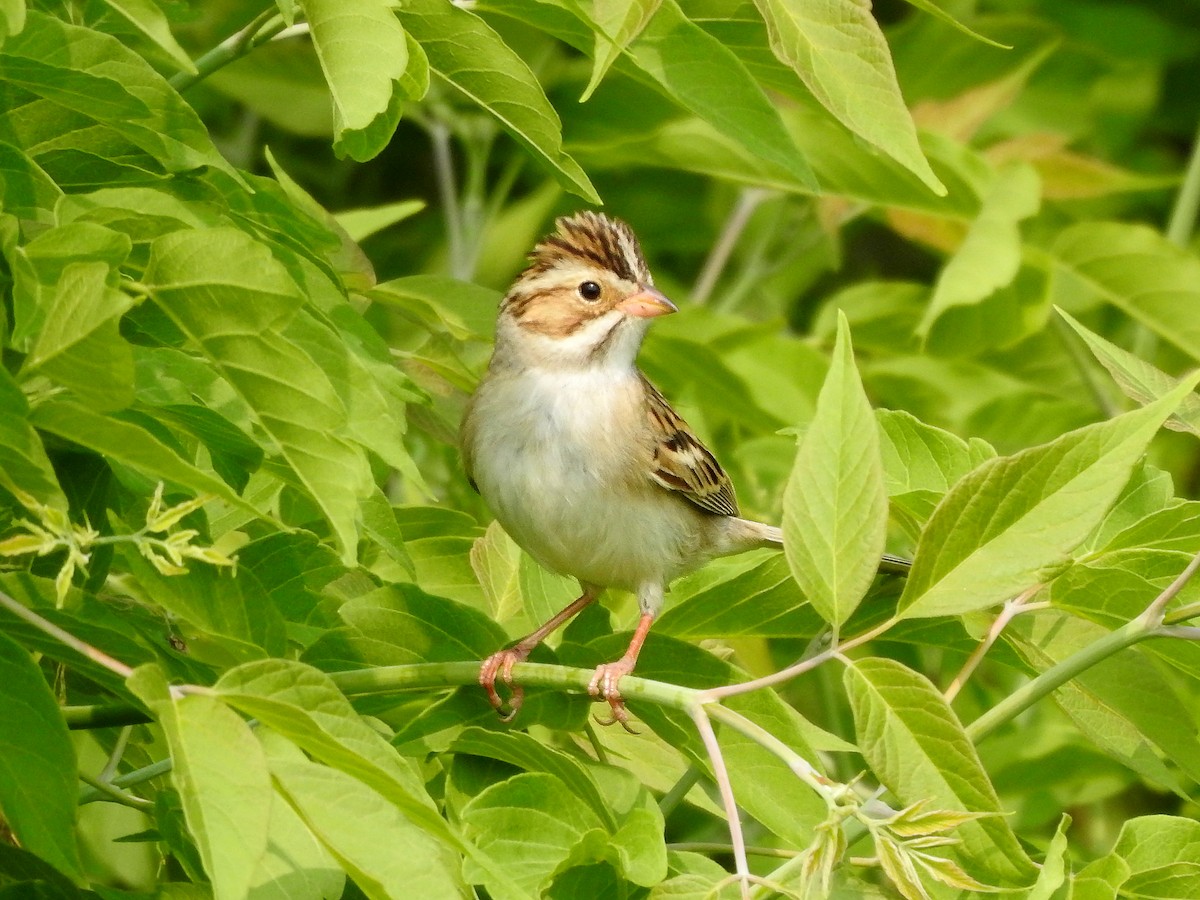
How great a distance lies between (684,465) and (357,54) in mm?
1753

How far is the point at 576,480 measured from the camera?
3.35 meters

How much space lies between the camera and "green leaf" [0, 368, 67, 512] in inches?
60.7

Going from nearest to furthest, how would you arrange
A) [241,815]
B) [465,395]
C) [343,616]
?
1. [241,815]
2. [343,616]
3. [465,395]

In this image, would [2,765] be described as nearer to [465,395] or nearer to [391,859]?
[391,859]

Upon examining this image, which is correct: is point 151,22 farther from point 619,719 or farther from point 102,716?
point 619,719

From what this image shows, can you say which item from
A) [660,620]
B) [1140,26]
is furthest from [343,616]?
[1140,26]

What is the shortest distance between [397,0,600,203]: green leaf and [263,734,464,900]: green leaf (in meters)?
0.84

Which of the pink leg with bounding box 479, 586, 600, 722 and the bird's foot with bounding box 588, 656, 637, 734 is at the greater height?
the bird's foot with bounding box 588, 656, 637, 734

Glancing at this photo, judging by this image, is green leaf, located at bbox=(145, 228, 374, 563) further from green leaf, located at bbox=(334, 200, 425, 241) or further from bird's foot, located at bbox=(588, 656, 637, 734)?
green leaf, located at bbox=(334, 200, 425, 241)

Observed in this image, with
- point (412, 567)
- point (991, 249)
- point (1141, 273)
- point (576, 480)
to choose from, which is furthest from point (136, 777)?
point (1141, 273)

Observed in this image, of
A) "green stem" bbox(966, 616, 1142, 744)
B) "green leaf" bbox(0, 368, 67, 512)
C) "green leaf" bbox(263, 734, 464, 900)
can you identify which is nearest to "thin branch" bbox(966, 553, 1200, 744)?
"green stem" bbox(966, 616, 1142, 744)

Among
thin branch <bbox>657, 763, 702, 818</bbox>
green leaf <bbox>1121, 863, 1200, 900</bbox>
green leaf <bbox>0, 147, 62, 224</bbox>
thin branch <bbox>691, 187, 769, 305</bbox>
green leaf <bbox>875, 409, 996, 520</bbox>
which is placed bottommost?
thin branch <bbox>691, 187, 769, 305</bbox>

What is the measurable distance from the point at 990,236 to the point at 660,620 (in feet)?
6.32

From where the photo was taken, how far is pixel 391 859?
160 cm
